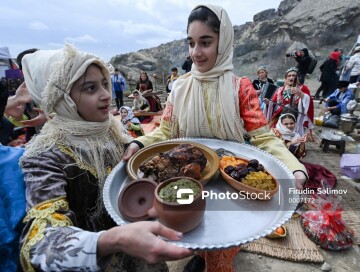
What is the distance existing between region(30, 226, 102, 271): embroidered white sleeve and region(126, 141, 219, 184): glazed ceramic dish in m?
0.68

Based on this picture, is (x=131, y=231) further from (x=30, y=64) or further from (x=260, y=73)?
(x=260, y=73)

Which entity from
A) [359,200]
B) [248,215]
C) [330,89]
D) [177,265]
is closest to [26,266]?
[248,215]

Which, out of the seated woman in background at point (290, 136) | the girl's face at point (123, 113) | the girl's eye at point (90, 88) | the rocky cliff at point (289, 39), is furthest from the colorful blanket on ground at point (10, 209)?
the rocky cliff at point (289, 39)

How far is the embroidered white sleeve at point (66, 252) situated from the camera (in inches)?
38.6

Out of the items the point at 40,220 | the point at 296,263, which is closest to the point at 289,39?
the point at 296,263

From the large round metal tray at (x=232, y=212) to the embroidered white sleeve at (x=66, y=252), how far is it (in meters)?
0.32

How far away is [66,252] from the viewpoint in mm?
993

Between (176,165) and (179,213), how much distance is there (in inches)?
21.1

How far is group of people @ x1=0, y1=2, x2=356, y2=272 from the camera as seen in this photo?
39.2 inches

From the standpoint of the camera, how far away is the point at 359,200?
406cm

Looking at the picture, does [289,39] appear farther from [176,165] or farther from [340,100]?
[176,165]

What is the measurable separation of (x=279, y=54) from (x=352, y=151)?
19.9 m

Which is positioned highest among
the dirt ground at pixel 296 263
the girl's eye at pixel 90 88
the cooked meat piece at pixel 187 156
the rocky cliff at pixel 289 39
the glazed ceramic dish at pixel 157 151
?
the rocky cliff at pixel 289 39

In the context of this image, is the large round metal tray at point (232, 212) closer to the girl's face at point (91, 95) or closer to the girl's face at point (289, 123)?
the girl's face at point (91, 95)
